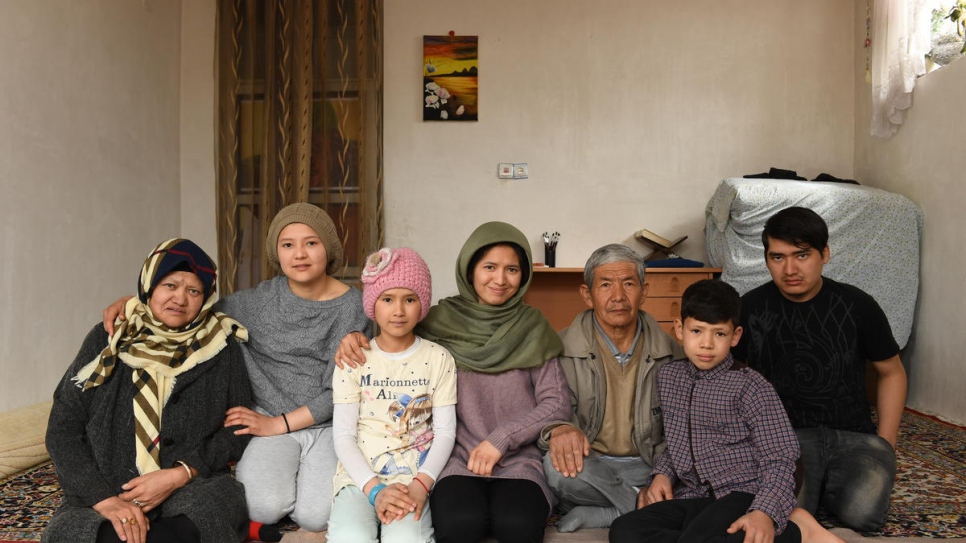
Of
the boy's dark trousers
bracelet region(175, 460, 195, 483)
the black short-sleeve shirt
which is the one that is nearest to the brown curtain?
bracelet region(175, 460, 195, 483)

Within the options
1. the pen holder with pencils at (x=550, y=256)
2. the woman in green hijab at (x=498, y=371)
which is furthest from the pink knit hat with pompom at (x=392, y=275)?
the pen holder with pencils at (x=550, y=256)

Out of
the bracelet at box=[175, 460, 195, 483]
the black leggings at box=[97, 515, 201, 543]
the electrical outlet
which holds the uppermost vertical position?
the electrical outlet

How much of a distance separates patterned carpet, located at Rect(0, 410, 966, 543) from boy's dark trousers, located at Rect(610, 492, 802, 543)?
0.51 metres

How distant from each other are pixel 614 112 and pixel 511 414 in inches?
132

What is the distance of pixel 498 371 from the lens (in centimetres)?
209

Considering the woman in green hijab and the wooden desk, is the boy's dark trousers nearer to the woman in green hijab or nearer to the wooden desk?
the woman in green hijab

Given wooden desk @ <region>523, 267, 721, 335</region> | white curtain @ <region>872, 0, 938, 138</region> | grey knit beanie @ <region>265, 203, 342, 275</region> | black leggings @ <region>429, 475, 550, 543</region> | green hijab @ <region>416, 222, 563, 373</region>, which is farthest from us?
wooden desk @ <region>523, 267, 721, 335</region>

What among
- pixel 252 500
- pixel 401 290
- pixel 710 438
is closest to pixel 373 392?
pixel 401 290

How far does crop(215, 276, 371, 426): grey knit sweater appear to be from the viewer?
2.18 metres

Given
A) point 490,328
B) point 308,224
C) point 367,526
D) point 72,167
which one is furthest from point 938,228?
point 72,167

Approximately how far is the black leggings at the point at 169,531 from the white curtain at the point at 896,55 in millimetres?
4101

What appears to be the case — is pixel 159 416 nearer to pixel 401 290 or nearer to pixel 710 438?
pixel 401 290

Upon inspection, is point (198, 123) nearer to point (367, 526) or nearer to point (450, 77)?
point (450, 77)

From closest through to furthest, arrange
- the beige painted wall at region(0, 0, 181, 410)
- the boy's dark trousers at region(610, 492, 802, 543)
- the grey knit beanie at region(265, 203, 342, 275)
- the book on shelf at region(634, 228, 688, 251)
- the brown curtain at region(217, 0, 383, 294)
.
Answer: the boy's dark trousers at region(610, 492, 802, 543) < the grey knit beanie at region(265, 203, 342, 275) < the beige painted wall at region(0, 0, 181, 410) < the book on shelf at region(634, 228, 688, 251) < the brown curtain at region(217, 0, 383, 294)
